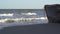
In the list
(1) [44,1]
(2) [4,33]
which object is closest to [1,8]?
(1) [44,1]

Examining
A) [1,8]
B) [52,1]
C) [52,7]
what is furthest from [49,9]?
[1,8]

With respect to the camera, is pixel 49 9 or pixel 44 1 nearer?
pixel 49 9

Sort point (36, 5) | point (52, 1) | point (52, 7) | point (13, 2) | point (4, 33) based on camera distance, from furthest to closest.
A: point (13, 2), point (36, 5), point (52, 1), point (52, 7), point (4, 33)

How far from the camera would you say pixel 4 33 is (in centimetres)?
127

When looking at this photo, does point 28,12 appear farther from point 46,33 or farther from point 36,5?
point 46,33

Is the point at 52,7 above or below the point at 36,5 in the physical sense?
above

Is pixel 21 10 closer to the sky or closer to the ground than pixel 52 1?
closer to the ground

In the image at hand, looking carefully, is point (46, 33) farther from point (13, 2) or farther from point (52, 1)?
point (13, 2)

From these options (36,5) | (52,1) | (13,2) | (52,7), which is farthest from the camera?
(13,2)

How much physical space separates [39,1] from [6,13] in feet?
8.51

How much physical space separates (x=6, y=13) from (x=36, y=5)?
7.50 feet

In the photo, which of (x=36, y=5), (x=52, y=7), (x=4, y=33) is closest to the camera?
(x=4, y=33)

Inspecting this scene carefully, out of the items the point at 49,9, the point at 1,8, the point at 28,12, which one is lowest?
the point at 28,12

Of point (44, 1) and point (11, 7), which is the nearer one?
point (44, 1)
